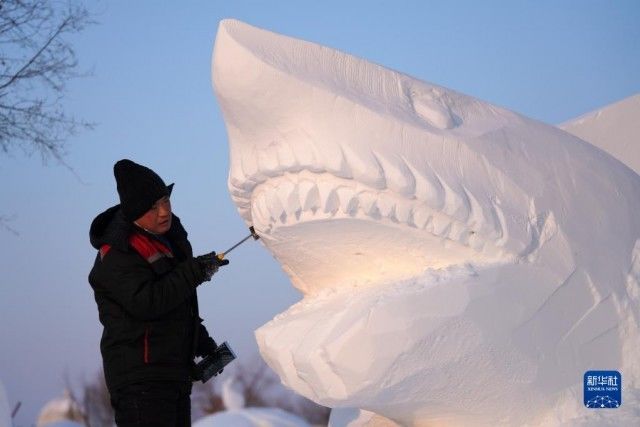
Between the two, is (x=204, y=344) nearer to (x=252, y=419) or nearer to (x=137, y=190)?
(x=137, y=190)

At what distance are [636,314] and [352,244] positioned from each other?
2.09ft

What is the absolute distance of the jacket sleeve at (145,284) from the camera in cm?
209

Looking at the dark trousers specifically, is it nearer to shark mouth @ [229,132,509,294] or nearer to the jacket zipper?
the jacket zipper

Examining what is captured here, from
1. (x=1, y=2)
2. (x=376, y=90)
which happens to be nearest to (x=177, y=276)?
(x=376, y=90)

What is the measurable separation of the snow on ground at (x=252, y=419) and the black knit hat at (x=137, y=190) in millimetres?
1091

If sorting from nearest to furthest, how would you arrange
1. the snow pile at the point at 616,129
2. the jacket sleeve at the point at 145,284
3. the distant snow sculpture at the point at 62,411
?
the jacket sleeve at the point at 145,284 < the snow pile at the point at 616,129 < the distant snow sculpture at the point at 62,411

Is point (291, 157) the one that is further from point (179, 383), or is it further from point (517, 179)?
point (179, 383)

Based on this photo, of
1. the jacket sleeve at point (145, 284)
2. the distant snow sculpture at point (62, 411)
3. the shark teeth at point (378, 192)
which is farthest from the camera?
the distant snow sculpture at point (62, 411)

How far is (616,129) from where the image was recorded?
9.88ft

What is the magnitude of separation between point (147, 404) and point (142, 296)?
29cm

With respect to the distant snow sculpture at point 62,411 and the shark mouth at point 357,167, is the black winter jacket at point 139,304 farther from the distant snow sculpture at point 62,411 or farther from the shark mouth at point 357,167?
the distant snow sculpture at point 62,411

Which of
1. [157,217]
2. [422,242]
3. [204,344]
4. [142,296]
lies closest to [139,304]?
[142,296]

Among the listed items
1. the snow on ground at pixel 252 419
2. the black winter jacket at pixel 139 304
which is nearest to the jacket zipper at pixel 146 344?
the black winter jacket at pixel 139 304

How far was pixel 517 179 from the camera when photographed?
1799 millimetres
